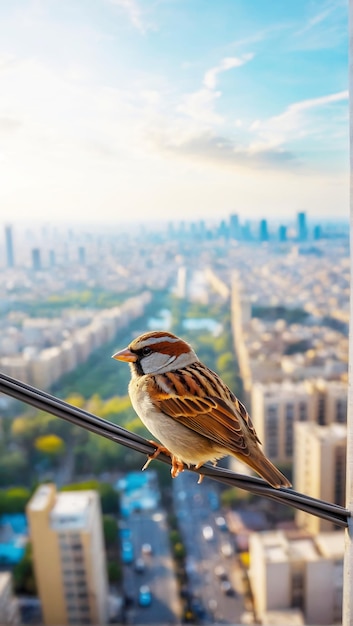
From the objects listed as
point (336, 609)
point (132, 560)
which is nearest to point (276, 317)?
point (132, 560)

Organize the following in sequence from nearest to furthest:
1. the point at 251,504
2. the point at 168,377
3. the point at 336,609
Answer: the point at 168,377 < the point at 336,609 < the point at 251,504

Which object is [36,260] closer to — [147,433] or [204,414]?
[147,433]

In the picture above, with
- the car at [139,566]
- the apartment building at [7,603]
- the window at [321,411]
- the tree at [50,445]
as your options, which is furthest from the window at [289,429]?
the apartment building at [7,603]

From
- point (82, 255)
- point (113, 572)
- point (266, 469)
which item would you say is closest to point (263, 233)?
point (82, 255)

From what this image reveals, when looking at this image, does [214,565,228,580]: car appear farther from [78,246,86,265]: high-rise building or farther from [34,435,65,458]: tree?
[78,246,86,265]: high-rise building

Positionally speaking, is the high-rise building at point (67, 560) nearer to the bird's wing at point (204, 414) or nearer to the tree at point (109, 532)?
the tree at point (109, 532)

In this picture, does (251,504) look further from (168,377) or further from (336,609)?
(168,377)

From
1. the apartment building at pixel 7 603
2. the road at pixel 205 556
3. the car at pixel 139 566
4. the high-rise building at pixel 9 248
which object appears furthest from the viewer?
the high-rise building at pixel 9 248
